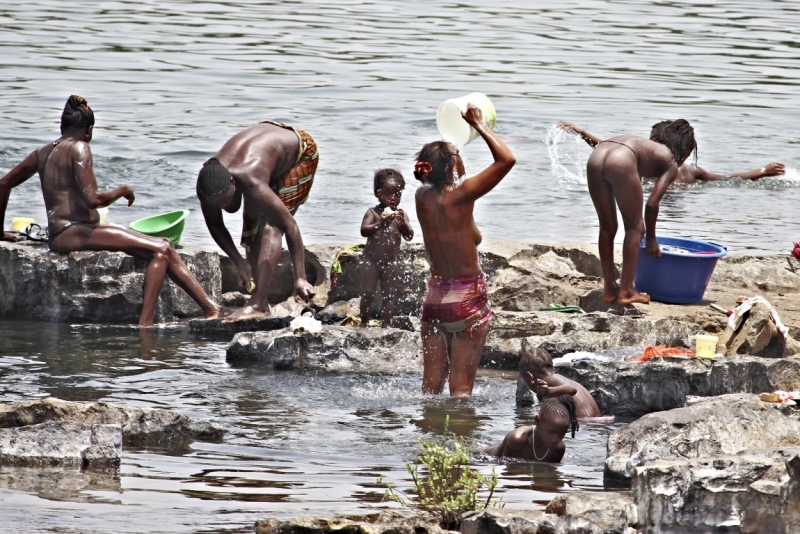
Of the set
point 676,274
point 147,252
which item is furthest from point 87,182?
point 676,274

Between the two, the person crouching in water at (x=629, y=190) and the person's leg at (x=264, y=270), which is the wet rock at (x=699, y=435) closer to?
the person crouching in water at (x=629, y=190)

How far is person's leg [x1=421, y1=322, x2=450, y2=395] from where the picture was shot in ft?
22.4

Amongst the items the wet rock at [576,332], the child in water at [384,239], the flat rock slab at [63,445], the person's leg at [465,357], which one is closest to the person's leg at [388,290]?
the child in water at [384,239]

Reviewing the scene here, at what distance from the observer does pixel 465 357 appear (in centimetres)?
680

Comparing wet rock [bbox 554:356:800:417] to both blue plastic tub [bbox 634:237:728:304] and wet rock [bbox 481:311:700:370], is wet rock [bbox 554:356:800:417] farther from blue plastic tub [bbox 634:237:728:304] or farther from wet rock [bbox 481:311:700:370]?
blue plastic tub [bbox 634:237:728:304]

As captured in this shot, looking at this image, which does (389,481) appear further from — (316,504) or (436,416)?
(436,416)

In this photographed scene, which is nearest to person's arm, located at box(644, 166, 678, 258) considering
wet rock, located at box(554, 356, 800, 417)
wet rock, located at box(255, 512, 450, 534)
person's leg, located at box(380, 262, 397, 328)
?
person's leg, located at box(380, 262, 397, 328)

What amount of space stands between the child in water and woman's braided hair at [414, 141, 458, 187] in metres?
1.66

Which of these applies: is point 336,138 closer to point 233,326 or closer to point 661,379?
point 233,326

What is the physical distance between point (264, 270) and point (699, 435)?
13.7ft

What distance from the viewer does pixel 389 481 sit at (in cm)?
518

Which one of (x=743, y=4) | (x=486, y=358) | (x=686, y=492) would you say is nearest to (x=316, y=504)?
(x=686, y=492)

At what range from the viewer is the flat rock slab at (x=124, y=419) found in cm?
554

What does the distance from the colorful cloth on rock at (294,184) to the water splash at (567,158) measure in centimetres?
674
